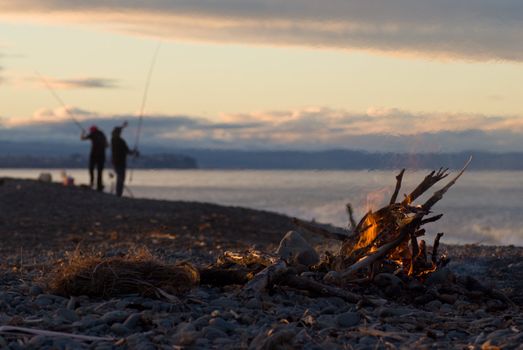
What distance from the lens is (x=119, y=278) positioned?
6949 millimetres

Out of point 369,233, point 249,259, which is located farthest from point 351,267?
point 249,259

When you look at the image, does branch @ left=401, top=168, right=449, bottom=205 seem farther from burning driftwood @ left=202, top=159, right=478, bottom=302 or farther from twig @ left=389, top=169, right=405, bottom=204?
twig @ left=389, top=169, right=405, bottom=204

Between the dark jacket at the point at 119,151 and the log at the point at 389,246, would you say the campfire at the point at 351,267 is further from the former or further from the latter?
the dark jacket at the point at 119,151

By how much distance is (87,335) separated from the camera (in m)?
5.71

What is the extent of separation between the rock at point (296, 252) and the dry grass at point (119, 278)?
1485 millimetres

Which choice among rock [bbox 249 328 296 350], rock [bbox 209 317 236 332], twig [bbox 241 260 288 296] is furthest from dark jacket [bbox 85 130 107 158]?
rock [bbox 249 328 296 350]

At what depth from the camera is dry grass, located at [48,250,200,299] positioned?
22.7 feet

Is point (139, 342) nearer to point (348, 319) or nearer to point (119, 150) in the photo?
point (348, 319)

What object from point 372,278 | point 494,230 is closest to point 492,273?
point 372,278

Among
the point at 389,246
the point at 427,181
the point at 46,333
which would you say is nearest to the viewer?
the point at 46,333

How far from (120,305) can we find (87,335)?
0.78 meters

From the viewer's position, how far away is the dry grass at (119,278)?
692cm

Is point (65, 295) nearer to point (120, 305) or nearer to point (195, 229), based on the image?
point (120, 305)

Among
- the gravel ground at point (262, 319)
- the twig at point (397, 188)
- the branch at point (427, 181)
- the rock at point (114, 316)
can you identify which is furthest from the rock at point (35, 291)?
the branch at point (427, 181)
